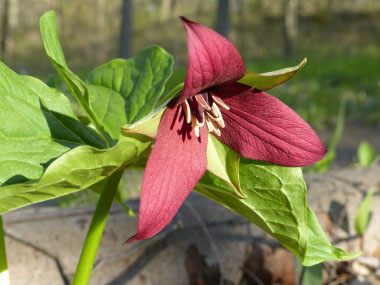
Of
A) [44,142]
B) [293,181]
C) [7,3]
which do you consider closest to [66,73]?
[44,142]

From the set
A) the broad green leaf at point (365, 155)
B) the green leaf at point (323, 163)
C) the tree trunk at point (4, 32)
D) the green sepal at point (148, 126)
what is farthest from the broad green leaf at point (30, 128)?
the tree trunk at point (4, 32)

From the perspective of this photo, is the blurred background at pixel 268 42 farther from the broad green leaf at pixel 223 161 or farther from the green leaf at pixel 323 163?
the broad green leaf at pixel 223 161

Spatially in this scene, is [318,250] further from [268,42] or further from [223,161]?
[268,42]

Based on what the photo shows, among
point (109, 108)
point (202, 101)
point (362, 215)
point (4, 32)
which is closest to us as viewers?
point (202, 101)

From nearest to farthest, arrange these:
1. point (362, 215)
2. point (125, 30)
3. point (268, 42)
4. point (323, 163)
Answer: point (362, 215)
point (323, 163)
point (125, 30)
point (268, 42)

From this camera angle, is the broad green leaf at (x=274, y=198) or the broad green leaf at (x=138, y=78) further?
the broad green leaf at (x=138, y=78)

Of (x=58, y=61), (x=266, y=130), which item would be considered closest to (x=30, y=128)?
(x=58, y=61)
